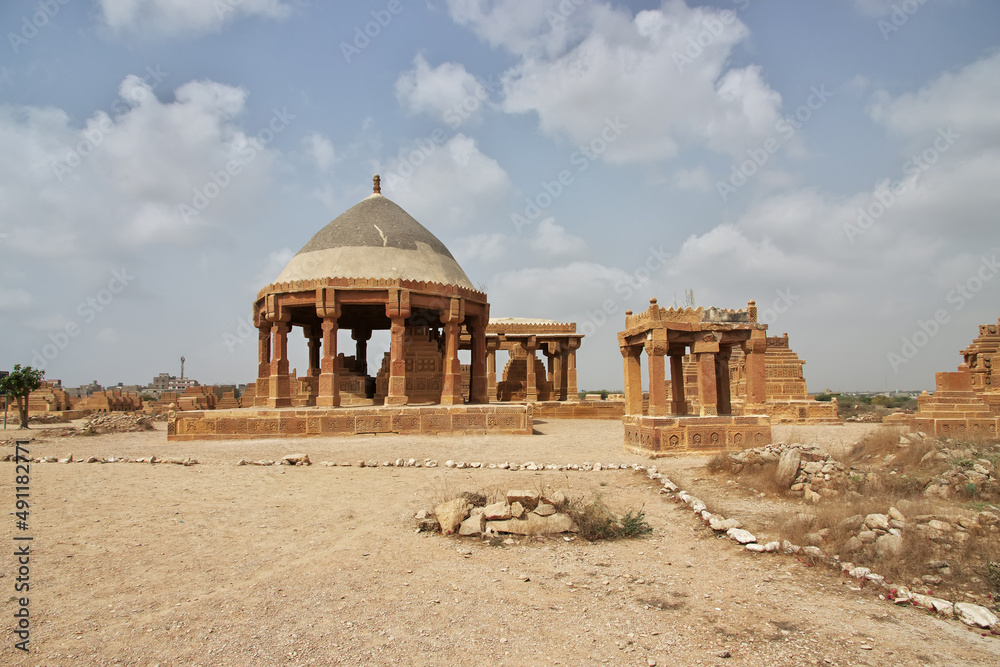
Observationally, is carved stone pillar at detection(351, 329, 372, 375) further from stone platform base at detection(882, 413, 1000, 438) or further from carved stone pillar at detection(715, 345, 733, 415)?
stone platform base at detection(882, 413, 1000, 438)

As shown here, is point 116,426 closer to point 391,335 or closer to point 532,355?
point 391,335

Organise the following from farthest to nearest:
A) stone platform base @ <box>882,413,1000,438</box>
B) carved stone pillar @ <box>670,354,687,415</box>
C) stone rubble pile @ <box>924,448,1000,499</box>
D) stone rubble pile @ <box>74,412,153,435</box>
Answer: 1. stone rubble pile @ <box>74,412,153,435</box>
2. carved stone pillar @ <box>670,354,687,415</box>
3. stone platform base @ <box>882,413,1000,438</box>
4. stone rubble pile @ <box>924,448,1000,499</box>

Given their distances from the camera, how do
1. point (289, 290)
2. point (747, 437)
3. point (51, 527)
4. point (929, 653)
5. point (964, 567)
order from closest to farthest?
point (929, 653)
point (964, 567)
point (51, 527)
point (747, 437)
point (289, 290)

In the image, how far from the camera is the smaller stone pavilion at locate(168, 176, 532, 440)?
576 inches

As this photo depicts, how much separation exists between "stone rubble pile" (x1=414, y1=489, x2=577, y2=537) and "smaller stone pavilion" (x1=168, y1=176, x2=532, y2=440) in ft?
29.0

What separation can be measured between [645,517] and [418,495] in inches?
112

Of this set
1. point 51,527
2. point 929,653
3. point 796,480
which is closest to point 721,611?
point 929,653

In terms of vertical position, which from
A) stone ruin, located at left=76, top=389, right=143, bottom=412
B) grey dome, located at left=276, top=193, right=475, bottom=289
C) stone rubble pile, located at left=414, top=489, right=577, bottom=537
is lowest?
stone rubble pile, located at left=414, top=489, right=577, bottom=537

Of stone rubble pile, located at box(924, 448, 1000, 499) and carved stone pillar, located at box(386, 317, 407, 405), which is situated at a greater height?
carved stone pillar, located at box(386, 317, 407, 405)

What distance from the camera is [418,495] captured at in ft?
24.5

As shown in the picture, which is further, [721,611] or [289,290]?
[289,290]

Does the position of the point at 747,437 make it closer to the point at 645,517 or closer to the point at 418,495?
the point at 645,517

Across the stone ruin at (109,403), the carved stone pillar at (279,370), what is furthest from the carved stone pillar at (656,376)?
the stone ruin at (109,403)

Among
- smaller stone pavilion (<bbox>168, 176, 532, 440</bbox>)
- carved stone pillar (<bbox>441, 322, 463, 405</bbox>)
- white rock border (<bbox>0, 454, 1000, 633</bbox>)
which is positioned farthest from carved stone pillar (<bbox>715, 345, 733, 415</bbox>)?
carved stone pillar (<bbox>441, 322, 463, 405</bbox>)
